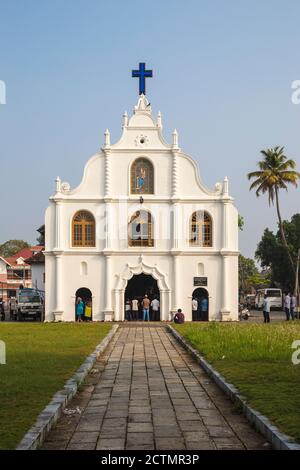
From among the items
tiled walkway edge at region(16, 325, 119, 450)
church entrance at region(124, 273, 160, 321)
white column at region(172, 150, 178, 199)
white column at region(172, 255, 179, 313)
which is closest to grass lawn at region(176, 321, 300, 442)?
tiled walkway edge at region(16, 325, 119, 450)

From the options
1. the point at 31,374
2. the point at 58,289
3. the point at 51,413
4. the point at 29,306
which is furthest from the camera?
the point at 29,306

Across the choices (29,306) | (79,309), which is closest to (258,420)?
(79,309)

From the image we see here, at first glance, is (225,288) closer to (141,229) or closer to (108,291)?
(141,229)

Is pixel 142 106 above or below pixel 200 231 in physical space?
above

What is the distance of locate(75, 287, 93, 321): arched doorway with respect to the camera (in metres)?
40.8

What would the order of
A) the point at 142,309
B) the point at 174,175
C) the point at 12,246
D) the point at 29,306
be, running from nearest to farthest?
the point at 174,175 → the point at 142,309 → the point at 29,306 → the point at 12,246

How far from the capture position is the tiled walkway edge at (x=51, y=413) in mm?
7833

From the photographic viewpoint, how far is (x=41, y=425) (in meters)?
8.63

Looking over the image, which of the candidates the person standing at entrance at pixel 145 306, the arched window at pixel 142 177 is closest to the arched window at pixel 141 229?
the arched window at pixel 142 177

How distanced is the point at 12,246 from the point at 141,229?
80.4 meters

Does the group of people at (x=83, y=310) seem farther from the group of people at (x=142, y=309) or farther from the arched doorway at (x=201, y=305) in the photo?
the arched doorway at (x=201, y=305)

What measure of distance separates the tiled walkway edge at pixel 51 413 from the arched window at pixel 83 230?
1052 inches

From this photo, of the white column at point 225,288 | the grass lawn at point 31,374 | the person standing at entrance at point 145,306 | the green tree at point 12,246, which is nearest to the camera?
the grass lawn at point 31,374

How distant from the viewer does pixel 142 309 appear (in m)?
42.4
